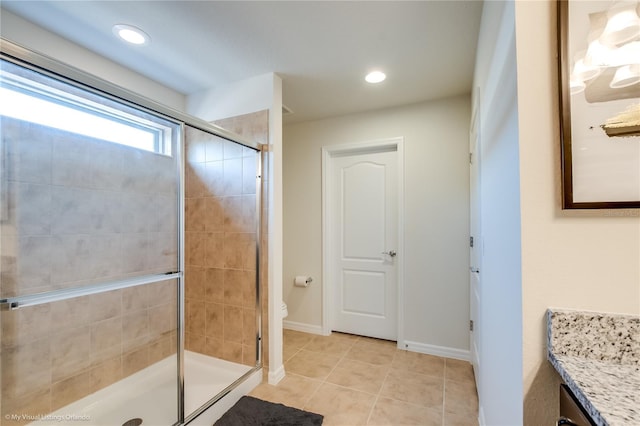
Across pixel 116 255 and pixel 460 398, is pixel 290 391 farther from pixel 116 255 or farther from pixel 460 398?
pixel 116 255

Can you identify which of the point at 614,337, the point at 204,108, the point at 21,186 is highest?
the point at 204,108

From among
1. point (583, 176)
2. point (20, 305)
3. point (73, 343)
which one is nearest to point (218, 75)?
point (20, 305)

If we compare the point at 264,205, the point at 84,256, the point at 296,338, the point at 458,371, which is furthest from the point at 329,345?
the point at 84,256

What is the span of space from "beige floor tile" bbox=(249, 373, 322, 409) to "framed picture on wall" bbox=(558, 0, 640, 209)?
6.65 feet

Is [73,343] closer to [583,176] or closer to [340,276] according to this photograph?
[340,276]

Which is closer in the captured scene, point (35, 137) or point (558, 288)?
point (558, 288)

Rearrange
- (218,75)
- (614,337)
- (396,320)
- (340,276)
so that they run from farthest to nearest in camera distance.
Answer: (340,276), (396,320), (218,75), (614,337)

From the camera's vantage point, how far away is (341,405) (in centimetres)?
191

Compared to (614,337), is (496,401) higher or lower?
lower

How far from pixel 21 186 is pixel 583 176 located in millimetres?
2620

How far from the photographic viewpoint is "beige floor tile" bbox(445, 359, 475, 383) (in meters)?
2.24

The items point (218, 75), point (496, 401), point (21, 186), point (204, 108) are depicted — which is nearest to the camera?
point (496, 401)

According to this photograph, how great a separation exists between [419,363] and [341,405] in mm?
942

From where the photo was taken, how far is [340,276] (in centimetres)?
317
